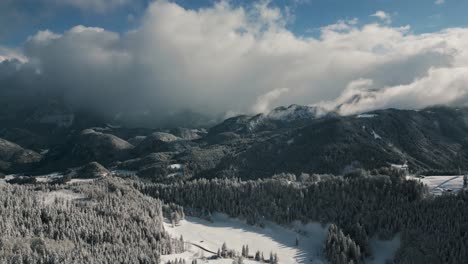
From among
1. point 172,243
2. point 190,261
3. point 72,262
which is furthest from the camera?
point 172,243

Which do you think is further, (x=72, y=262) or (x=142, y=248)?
(x=142, y=248)

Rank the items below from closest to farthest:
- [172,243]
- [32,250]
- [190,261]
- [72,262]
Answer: [72,262]
[32,250]
[190,261]
[172,243]

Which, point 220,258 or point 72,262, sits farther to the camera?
point 220,258

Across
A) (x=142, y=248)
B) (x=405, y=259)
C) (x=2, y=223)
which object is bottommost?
(x=405, y=259)

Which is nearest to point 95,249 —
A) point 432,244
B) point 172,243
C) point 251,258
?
point 172,243

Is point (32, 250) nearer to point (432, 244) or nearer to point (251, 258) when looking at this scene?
point (251, 258)

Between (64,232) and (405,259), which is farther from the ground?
(64,232)

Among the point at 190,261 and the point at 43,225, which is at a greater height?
the point at 43,225

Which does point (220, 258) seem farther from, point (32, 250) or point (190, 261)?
point (32, 250)

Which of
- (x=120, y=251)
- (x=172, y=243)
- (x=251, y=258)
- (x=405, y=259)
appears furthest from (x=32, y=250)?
(x=405, y=259)
